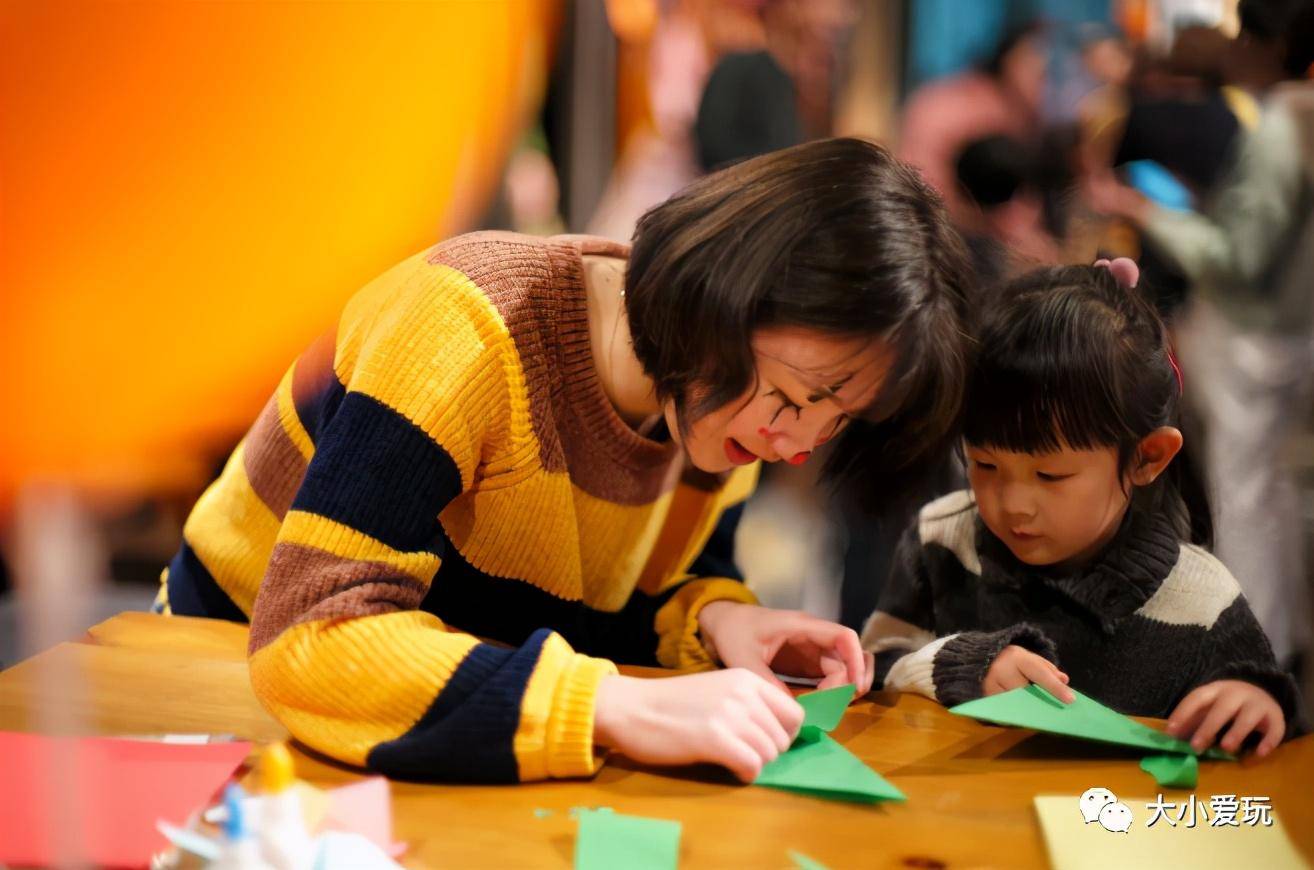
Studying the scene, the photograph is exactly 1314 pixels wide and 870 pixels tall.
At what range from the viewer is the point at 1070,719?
0.78 metres

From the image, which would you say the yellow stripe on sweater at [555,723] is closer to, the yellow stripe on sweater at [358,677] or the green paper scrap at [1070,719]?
the yellow stripe on sweater at [358,677]

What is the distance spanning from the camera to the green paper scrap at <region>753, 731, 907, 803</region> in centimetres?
69

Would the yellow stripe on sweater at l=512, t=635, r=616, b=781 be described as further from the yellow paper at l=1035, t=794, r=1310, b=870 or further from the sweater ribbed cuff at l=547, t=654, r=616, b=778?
the yellow paper at l=1035, t=794, r=1310, b=870

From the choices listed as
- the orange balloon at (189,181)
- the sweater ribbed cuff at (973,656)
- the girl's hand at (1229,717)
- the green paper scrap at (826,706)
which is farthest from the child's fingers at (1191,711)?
the orange balloon at (189,181)

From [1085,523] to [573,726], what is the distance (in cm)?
45

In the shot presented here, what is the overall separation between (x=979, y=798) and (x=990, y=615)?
281 millimetres

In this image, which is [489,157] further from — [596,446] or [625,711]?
[596,446]

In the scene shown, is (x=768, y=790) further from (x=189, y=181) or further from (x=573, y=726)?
(x=189, y=181)

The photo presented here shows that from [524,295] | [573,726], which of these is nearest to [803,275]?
[524,295]

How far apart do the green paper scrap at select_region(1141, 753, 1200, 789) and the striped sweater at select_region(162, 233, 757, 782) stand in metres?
0.32

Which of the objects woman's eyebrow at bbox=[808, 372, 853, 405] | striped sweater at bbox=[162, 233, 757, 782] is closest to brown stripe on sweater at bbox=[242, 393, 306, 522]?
striped sweater at bbox=[162, 233, 757, 782]

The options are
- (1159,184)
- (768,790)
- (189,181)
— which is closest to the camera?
(189,181)

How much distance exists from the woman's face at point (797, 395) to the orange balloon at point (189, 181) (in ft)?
1.49

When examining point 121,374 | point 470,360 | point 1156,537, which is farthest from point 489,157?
point 1156,537
